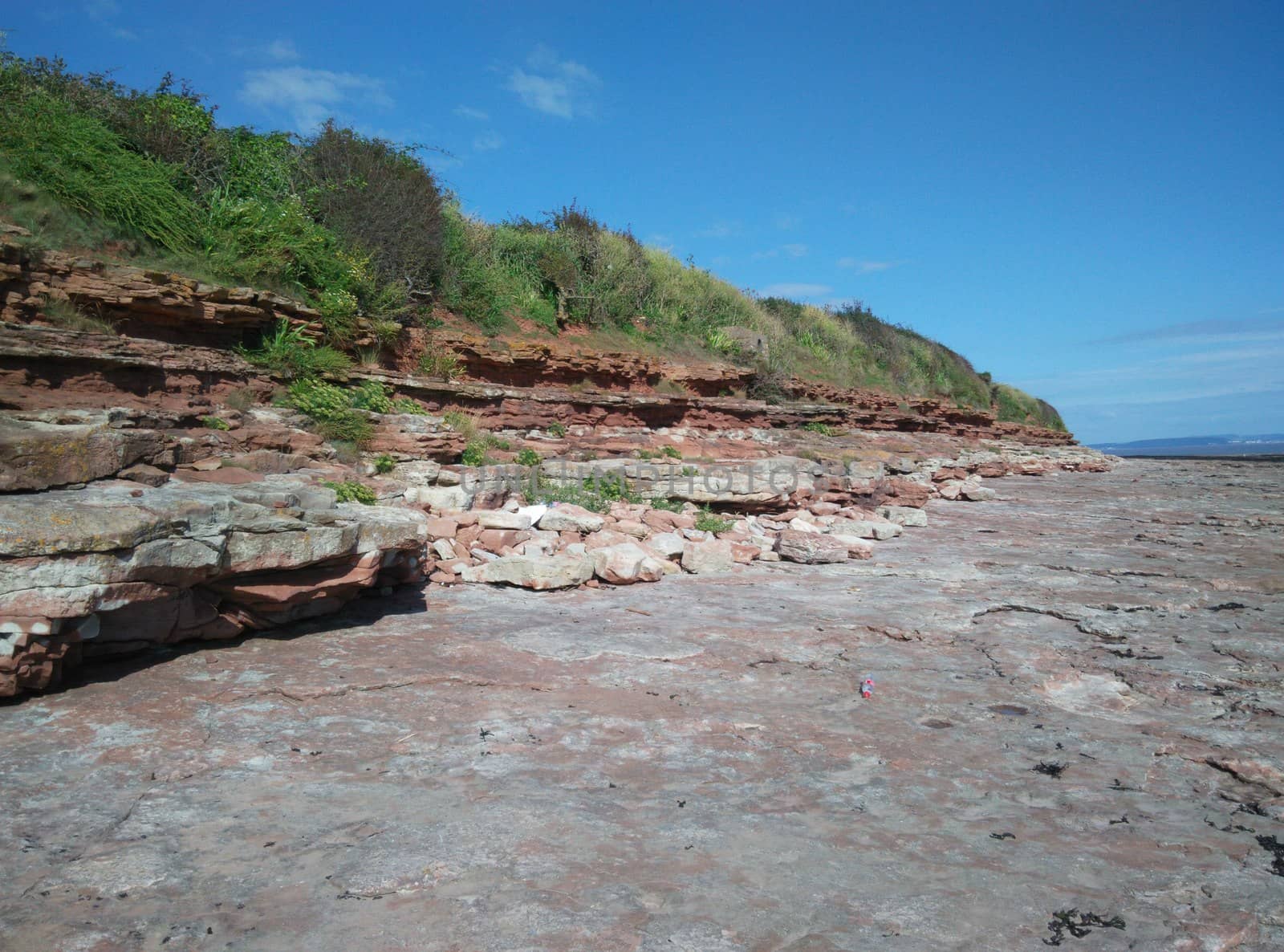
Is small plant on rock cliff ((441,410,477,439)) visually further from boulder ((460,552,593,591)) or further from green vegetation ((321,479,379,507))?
boulder ((460,552,593,591))

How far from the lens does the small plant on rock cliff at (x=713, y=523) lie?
809 cm

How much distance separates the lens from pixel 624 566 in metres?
6.22

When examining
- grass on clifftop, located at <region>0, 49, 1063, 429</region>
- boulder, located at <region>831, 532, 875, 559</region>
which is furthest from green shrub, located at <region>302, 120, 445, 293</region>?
boulder, located at <region>831, 532, 875, 559</region>

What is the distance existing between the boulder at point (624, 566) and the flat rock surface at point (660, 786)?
0.85 m

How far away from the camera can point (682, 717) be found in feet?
11.5

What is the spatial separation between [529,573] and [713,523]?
Answer: 276 cm

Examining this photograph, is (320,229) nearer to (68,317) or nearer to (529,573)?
(68,317)

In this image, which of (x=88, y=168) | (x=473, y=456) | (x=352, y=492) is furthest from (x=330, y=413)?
(x=88, y=168)

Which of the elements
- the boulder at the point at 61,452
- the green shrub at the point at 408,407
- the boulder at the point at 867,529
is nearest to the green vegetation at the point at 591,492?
the green shrub at the point at 408,407

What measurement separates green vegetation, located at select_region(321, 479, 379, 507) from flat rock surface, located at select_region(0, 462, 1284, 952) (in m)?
1.17

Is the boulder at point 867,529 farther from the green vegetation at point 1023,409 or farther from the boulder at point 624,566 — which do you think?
the green vegetation at point 1023,409

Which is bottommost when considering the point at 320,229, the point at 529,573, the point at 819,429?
the point at 529,573

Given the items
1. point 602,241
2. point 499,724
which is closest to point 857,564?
point 499,724

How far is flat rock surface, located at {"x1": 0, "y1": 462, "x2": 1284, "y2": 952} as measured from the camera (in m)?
2.03
